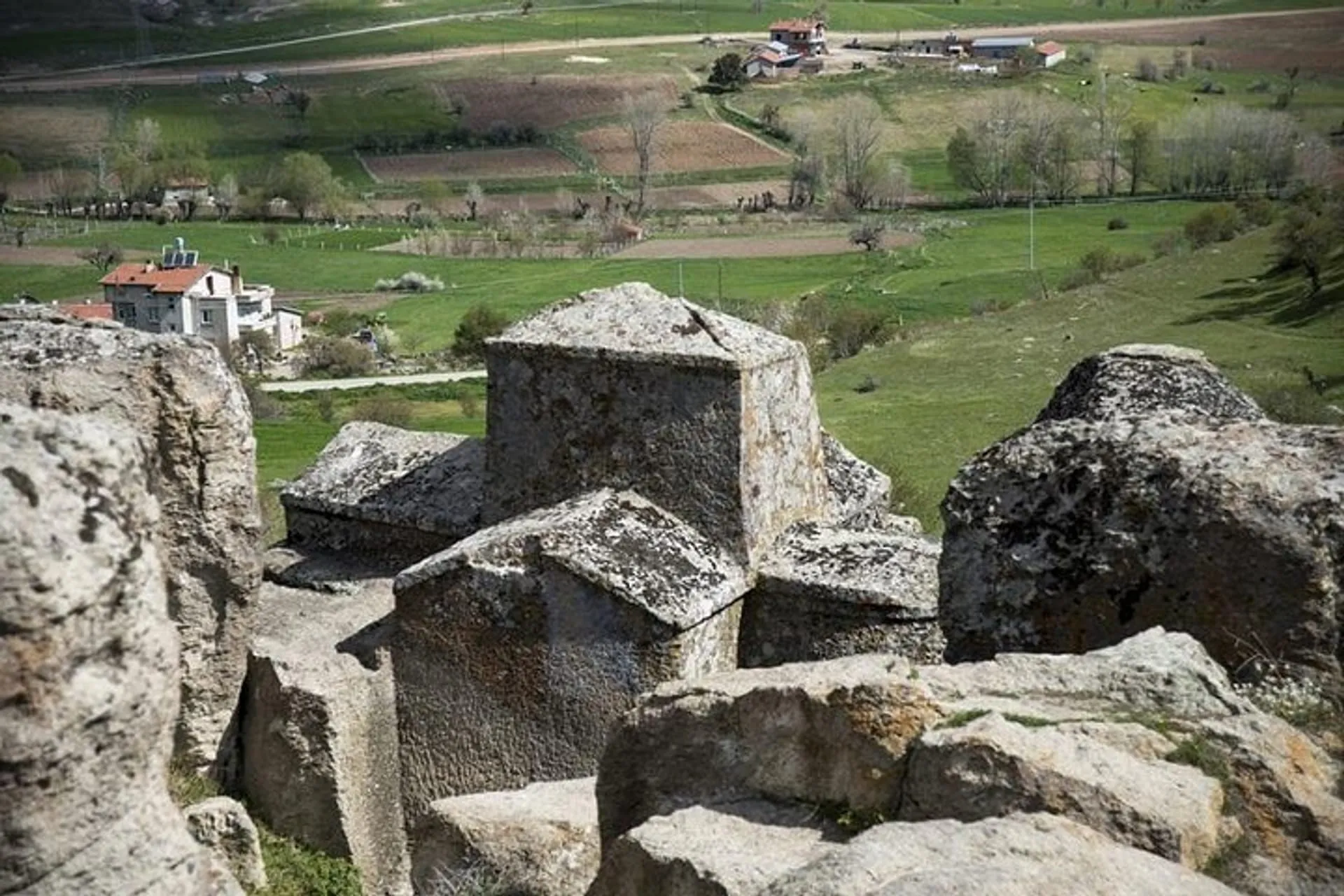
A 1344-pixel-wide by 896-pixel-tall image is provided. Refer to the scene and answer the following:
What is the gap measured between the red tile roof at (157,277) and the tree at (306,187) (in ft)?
117

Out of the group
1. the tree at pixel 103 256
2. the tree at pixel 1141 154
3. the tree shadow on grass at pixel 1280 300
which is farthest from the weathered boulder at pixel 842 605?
the tree at pixel 1141 154

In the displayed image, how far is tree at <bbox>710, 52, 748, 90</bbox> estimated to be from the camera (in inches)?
5148

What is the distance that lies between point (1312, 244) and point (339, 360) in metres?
30.4

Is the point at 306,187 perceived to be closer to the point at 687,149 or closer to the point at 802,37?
the point at 687,149

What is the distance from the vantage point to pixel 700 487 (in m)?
10.0

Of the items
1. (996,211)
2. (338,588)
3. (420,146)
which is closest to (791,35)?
(420,146)

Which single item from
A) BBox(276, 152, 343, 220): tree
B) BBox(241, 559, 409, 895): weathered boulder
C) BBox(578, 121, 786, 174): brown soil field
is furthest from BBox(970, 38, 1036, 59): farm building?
BBox(241, 559, 409, 895): weathered boulder

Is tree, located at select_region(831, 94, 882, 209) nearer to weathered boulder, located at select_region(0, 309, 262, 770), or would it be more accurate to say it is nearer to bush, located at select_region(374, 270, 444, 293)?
bush, located at select_region(374, 270, 444, 293)

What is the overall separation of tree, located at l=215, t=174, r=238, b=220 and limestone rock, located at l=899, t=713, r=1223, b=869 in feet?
308

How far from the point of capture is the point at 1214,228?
63281 mm

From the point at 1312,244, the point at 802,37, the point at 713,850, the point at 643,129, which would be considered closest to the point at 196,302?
the point at 1312,244

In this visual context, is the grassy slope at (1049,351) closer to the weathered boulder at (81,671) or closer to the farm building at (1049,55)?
the weathered boulder at (81,671)

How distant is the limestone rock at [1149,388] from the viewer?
29.9 ft

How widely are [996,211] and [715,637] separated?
82667 mm
